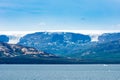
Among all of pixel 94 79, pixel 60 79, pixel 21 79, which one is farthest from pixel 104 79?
pixel 21 79

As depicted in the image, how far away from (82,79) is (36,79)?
16558mm

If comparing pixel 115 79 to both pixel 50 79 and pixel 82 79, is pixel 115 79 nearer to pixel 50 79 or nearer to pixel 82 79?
pixel 82 79

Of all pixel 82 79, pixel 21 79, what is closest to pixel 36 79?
pixel 21 79

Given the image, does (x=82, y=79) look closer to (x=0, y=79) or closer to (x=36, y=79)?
(x=36, y=79)

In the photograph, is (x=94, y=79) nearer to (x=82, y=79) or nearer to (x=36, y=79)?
(x=82, y=79)

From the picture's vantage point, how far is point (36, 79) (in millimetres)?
145375

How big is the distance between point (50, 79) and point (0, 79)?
17.9 m

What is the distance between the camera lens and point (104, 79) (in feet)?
479

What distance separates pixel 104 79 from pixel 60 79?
15.6 meters

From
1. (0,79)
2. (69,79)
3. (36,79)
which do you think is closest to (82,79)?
(69,79)

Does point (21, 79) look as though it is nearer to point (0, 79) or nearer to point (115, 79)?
point (0, 79)

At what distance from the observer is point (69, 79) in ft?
482

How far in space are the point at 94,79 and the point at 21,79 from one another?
25.6m

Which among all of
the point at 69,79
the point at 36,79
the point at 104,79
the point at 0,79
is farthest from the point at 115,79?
the point at 0,79
